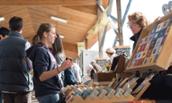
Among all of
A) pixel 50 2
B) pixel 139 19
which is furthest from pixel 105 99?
pixel 50 2

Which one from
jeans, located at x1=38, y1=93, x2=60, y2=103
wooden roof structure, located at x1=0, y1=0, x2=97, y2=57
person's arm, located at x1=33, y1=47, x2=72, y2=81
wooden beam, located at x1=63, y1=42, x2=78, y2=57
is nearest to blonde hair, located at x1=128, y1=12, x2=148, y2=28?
person's arm, located at x1=33, y1=47, x2=72, y2=81

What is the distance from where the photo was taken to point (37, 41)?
314 cm

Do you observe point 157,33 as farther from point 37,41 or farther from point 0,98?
point 0,98

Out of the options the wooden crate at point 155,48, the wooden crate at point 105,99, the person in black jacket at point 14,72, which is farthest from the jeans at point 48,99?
the wooden crate at point 105,99

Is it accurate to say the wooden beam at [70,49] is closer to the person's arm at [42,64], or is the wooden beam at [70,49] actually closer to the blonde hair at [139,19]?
the person's arm at [42,64]

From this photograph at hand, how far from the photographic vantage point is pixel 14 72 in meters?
3.35

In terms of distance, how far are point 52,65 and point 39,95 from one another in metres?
0.27

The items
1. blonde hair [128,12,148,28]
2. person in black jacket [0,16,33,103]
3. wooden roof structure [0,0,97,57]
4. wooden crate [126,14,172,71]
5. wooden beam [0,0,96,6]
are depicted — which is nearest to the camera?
wooden crate [126,14,172,71]

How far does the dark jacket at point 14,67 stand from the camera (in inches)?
131

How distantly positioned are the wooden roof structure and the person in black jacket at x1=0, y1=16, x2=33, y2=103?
7.00 metres

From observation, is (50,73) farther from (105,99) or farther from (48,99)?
(105,99)

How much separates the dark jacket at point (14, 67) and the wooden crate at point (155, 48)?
1.57 metres

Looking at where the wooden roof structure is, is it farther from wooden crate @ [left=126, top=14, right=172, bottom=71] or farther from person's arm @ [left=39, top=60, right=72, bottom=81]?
wooden crate @ [left=126, top=14, right=172, bottom=71]

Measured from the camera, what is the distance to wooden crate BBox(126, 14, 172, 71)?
1537 mm
